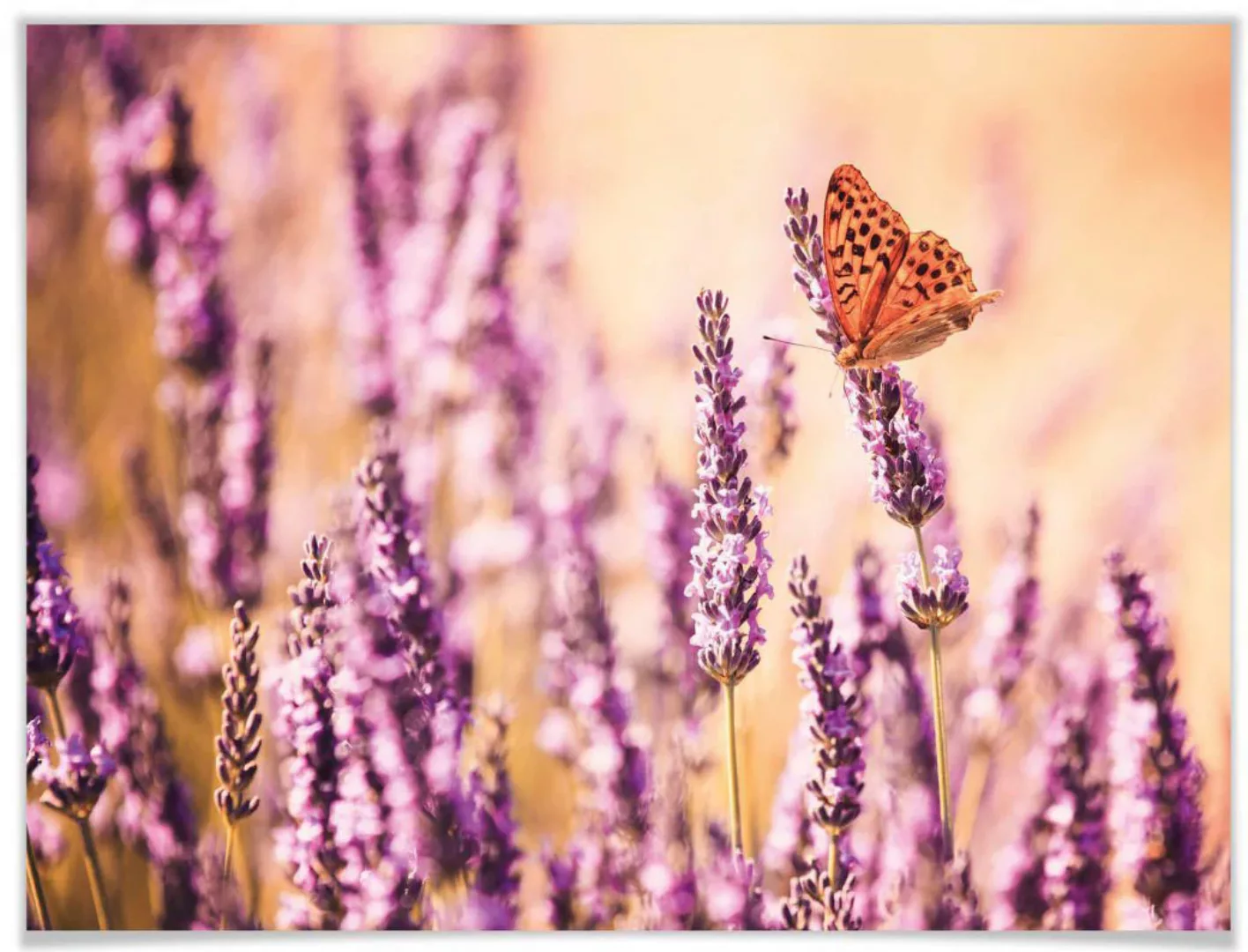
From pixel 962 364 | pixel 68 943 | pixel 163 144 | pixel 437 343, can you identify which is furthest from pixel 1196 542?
pixel 68 943

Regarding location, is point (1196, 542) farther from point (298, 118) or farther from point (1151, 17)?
point (298, 118)

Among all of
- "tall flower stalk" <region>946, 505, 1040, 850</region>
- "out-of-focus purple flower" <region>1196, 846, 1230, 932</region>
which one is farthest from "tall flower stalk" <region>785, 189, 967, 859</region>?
"out-of-focus purple flower" <region>1196, 846, 1230, 932</region>

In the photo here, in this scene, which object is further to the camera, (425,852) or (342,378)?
(342,378)

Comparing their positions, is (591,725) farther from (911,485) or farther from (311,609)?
(911,485)

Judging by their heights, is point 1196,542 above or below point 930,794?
above

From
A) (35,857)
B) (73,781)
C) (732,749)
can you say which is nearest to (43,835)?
(35,857)

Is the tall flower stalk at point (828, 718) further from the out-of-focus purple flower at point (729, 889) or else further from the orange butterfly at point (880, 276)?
→ the orange butterfly at point (880, 276)

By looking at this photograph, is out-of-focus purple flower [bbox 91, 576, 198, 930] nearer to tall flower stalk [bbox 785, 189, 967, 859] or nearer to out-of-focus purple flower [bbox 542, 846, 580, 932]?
out-of-focus purple flower [bbox 542, 846, 580, 932]
